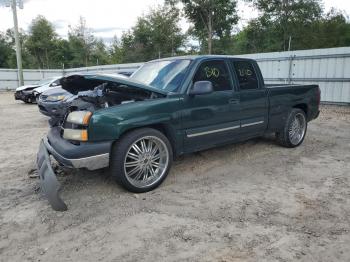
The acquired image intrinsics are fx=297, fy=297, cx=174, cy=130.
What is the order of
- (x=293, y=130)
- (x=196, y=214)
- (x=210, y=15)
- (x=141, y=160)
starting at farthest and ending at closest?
(x=210, y=15), (x=293, y=130), (x=141, y=160), (x=196, y=214)

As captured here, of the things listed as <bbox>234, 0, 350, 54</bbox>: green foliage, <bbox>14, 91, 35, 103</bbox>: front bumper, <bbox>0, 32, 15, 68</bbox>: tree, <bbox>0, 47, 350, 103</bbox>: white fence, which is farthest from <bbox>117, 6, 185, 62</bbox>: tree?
<bbox>0, 32, 15, 68</bbox>: tree

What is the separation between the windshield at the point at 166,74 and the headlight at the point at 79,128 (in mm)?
1243

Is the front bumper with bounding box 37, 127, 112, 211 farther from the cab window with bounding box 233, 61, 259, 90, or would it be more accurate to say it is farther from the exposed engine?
the cab window with bounding box 233, 61, 259, 90

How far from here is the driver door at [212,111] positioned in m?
4.14

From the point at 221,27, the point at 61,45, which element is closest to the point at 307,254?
the point at 221,27

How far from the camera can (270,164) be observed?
4887 millimetres

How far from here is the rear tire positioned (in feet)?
18.7

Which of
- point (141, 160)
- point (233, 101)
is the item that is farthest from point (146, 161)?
point (233, 101)

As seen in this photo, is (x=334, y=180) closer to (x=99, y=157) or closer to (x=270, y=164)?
(x=270, y=164)

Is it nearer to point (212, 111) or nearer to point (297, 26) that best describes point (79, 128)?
point (212, 111)

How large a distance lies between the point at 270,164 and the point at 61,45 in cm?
4597

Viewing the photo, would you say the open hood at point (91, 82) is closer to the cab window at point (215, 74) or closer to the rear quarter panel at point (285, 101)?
the cab window at point (215, 74)

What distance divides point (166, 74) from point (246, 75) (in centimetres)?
144

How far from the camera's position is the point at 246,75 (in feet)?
16.4
